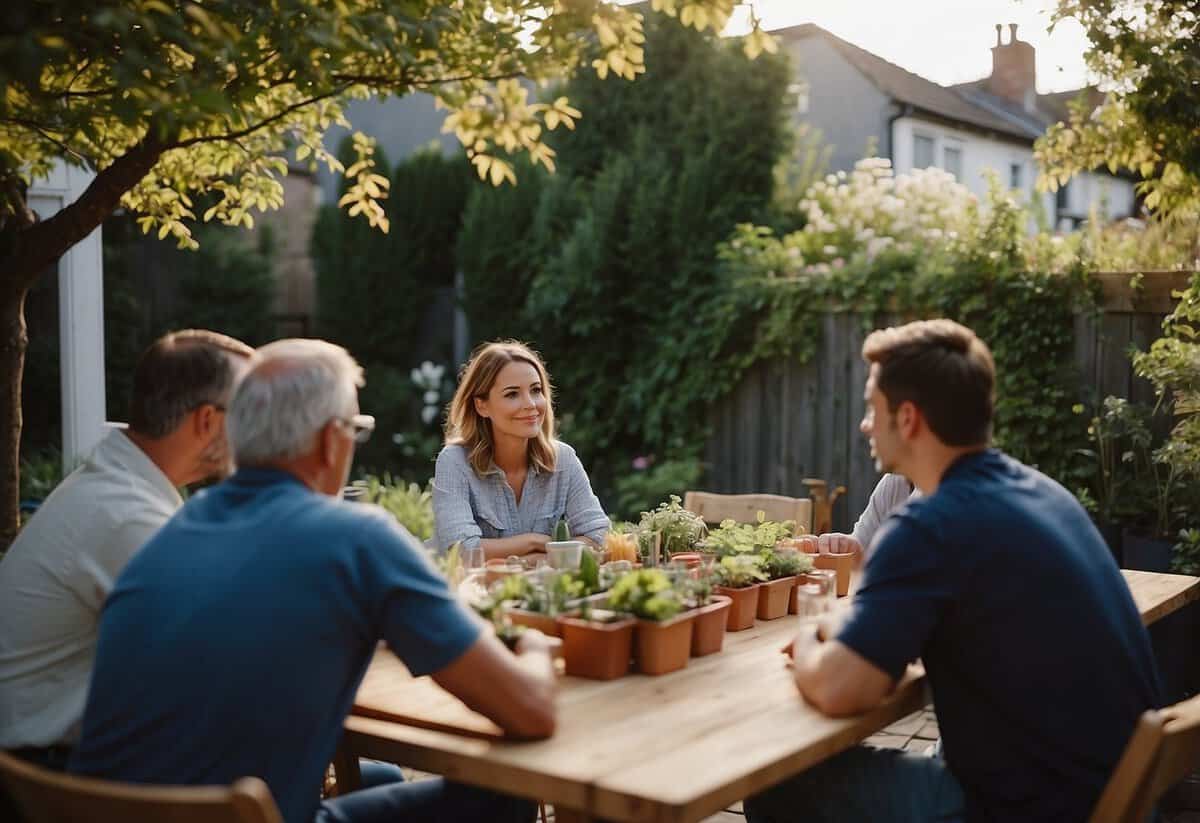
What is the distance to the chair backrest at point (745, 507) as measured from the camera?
485 cm

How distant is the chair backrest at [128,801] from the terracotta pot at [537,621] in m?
1.03

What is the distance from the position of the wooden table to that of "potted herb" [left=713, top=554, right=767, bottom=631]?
225mm

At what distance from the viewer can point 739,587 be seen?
3.13 meters

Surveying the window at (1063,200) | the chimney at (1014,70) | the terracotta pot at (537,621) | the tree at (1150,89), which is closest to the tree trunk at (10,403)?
the terracotta pot at (537,621)

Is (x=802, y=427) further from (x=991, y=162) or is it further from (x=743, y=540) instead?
(x=991, y=162)

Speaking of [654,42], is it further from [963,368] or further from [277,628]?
[277,628]

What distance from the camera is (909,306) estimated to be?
765 cm

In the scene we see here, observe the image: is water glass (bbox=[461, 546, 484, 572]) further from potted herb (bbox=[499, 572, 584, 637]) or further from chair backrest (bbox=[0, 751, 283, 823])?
chair backrest (bbox=[0, 751, 283, 823])

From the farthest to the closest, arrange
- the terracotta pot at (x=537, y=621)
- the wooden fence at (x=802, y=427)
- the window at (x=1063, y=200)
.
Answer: the window at (x=1063, y=200) → the wooden fence at (x=802, y=427) → the terracotta pot at (x=537, y=621)

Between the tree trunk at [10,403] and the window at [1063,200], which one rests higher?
the window at [1063,200]

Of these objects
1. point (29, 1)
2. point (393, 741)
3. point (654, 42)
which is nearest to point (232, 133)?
point (29, 1)

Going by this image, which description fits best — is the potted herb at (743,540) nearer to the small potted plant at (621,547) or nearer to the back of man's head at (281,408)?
the small potted plant at (621,547)

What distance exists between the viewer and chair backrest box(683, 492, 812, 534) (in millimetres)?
4852

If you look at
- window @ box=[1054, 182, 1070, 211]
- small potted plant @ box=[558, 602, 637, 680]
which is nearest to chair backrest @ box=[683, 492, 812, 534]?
small potted plant @ box=[558, 602, 637, 680]
